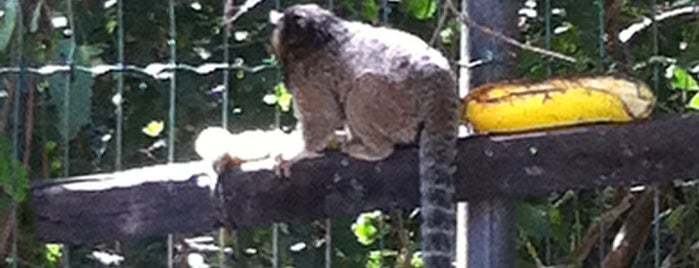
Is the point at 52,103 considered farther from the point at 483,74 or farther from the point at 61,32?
the point at 483,74

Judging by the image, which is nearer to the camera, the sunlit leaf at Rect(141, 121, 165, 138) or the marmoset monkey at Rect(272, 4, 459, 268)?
the marmoset monkey at Rect(272, 4, 459, 268)

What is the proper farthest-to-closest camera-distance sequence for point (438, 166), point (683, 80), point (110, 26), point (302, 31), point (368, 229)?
1. point (110, 26)
2. point (368, 229)
3. point (683, 80)
4. point (302, 31)
5. point (438, 166)

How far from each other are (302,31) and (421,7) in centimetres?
42

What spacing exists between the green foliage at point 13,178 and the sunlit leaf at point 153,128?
772 millimetres

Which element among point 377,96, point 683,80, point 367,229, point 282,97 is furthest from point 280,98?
point 683,80

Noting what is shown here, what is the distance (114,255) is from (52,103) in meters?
0.55

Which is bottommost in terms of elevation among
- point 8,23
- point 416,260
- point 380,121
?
point 416,260

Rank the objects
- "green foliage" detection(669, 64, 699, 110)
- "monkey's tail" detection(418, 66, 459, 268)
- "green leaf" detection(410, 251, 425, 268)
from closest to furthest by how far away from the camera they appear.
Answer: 1. "monkey's tail" detection(418, 66, 459, 268)
2. "green foliage" detection(669, 64, 699, 110)
3. "green leaf" detection(410, 251, 425, 268)

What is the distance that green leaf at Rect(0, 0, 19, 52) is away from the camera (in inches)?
119

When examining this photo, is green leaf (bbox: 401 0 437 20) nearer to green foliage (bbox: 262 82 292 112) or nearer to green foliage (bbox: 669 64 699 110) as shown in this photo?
green foliage (bbox: 262 82 292 112)

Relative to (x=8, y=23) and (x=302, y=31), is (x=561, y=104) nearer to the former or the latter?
(x=302, y=31)

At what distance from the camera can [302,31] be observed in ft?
Result: 9.78

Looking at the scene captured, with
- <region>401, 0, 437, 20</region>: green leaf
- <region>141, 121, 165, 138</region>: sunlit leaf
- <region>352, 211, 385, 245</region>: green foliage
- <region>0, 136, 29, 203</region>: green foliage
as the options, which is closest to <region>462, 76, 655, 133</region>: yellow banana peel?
<region>401, 0, 437, 20</region>: green leaf

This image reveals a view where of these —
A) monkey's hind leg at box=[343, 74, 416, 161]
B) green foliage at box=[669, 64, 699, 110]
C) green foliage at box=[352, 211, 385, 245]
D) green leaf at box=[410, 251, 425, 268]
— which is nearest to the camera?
monkey's hind leg at box=[343, 74, 416, 161]
